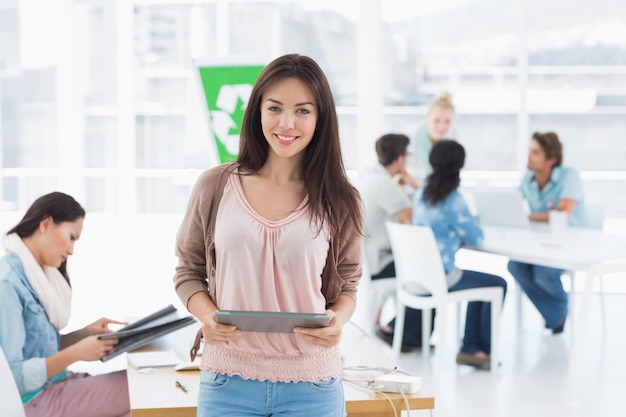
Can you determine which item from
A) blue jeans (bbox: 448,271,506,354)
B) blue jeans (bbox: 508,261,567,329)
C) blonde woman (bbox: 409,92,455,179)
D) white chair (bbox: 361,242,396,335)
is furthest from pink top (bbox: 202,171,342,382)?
blonde woman (bbox: 409,92,455,179)

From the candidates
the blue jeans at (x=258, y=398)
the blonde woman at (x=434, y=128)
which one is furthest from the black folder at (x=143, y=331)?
the blonde woman at (x=434, y=128)

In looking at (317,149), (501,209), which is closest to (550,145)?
(501,209)

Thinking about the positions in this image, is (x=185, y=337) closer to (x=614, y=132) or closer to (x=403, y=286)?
(x=403, y=286)

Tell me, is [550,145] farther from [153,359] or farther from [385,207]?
[153,359]

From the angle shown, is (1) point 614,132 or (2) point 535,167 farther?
(1) point 614,132

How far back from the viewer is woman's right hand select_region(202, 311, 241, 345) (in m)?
1.76

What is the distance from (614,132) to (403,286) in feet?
11.3

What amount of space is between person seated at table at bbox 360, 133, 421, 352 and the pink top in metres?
3.44

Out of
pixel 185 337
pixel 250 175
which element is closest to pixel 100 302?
pixel 185 337

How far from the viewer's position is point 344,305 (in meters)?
1.95

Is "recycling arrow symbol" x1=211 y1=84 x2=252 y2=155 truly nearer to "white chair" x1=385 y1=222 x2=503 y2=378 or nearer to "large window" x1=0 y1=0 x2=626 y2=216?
"white chair" x1=385 y1=222 x2=503 y2=378

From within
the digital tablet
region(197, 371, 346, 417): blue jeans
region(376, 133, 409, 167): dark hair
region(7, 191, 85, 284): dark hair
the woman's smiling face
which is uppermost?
the woman's smiling face

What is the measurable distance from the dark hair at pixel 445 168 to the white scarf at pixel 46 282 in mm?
2328

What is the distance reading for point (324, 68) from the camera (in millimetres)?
7848
